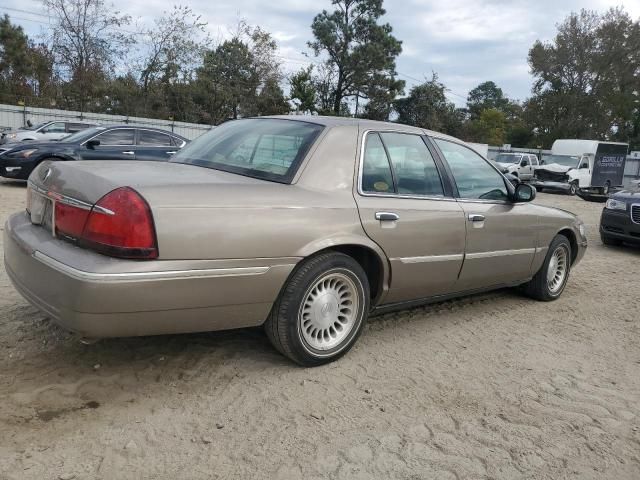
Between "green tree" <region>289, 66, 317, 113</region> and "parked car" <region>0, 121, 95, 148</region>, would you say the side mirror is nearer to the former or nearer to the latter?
"parked car" <region>0, 121, 95, 148</region>

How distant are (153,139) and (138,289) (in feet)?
31.1

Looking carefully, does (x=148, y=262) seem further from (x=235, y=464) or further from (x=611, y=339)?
(x=611, y=339)

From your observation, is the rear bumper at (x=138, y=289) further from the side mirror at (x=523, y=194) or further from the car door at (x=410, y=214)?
the side mirror at (x=523, y=194)

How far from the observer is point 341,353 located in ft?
11.1

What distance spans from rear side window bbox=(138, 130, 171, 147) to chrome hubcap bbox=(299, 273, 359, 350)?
8.90m

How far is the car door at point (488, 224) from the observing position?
162 inches

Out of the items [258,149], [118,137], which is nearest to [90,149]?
[118,137]

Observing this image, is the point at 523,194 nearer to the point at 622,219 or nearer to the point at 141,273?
the point at 141,273

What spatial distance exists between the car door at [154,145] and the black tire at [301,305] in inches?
332

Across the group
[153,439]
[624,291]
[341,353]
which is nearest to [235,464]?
[153,439]

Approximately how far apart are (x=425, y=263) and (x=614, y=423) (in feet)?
4.77

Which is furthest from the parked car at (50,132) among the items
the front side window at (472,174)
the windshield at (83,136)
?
the front side window at (472,174)

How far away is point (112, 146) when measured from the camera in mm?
10789

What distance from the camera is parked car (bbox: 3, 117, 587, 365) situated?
2572mm
